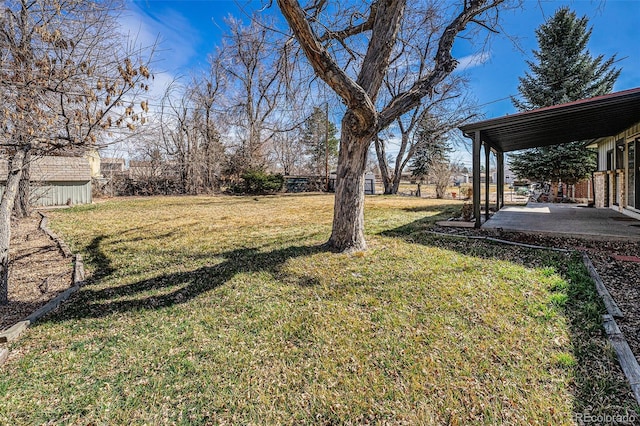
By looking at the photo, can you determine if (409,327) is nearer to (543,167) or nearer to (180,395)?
(180,395)

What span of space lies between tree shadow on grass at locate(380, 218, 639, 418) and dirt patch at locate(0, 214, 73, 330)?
4.75 meters

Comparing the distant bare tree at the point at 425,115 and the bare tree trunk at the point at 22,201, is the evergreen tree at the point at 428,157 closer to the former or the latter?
the distant bare tree at the point at 425,115

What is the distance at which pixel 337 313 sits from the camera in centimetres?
292

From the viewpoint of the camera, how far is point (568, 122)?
6672 mm

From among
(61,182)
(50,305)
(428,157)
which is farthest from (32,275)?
(428,157)

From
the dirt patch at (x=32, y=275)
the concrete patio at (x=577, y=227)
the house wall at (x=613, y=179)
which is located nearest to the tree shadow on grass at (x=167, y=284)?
the dirt patch at (x=32, y=275)

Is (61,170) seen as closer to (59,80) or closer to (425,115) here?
(59,80)

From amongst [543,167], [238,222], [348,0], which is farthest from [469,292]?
[543,167]

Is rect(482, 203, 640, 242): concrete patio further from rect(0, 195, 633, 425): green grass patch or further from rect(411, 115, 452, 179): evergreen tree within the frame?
rect(411, 115, 452, 179): evergreen tree

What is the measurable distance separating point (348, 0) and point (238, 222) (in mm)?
5431

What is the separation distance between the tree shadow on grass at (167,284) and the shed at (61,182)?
847cm

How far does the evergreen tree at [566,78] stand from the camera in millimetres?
12984

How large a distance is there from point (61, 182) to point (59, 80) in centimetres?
1136

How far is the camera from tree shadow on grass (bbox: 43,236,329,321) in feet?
10.6
